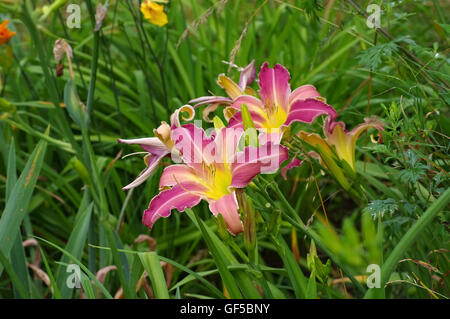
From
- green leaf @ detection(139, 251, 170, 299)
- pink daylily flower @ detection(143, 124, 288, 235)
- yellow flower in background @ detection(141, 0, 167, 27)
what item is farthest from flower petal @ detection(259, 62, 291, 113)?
yellow flower in background @ detection(141, 0, 167, 27)

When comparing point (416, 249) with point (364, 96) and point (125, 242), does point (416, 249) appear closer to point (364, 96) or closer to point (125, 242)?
point (125, 242)

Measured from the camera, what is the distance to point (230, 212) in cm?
72

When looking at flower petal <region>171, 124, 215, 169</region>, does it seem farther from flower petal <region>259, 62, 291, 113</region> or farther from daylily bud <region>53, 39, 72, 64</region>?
daylily bud <region>53, 39, 72, 64</region>

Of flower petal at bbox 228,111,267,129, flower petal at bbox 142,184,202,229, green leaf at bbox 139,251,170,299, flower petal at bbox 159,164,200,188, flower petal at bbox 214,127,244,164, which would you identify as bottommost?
green leaf at bbox 139,251,170,299

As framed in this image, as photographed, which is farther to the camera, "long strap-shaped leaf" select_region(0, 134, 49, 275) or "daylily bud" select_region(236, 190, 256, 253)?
"long strap-shaped leaf" select_region(0, 134, 49, 275)

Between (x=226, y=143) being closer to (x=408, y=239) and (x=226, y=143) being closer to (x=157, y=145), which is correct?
(x=157, y=145)

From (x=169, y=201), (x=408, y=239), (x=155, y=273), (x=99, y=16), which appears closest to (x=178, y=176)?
(x=169, y=201)

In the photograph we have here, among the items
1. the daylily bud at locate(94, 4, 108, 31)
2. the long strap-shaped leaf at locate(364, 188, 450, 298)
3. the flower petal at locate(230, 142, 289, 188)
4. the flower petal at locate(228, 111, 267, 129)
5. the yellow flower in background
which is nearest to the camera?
the long strap-shaped leaf at locate(364, 188, 450, 298)

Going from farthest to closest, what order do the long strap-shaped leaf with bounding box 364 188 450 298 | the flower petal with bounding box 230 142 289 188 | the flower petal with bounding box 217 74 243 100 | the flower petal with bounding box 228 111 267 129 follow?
the flower petal with bounding box 217 74 243 100
the flower petal with bounding box 228 111 267 129
the flower petal with bounding box 230 142 289 188
the long strap-shaped leaf with bounding box 364 188 450 298

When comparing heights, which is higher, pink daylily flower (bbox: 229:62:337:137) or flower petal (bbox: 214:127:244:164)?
pink daylily flower (bbox: 229:62:337:137)

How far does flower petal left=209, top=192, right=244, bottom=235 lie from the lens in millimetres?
718

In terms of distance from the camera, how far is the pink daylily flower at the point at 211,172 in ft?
2.37

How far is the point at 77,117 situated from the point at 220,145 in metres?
0.37
